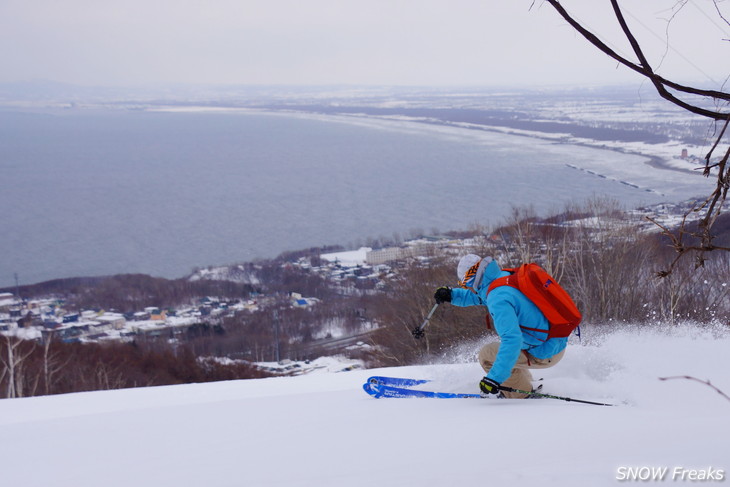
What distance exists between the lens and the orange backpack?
3.33m

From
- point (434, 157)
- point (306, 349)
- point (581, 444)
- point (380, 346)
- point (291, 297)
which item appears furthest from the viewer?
point (434, 157)

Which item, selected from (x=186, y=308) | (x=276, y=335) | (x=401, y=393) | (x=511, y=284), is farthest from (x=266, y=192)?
(x=511, y=284)

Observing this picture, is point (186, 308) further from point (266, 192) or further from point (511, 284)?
point (511, 284)

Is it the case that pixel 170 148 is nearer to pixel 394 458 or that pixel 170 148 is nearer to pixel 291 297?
pixel 291 297

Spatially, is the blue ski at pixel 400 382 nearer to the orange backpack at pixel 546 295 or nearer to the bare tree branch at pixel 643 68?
the orange backpack at pixel 546 295

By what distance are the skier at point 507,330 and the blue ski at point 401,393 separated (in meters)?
0.24

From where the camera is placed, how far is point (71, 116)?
554 ft

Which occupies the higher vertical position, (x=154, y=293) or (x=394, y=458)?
(x=394, y=458)

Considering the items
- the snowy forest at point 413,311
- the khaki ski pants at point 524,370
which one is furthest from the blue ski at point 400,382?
the snowy forest at point 413,311

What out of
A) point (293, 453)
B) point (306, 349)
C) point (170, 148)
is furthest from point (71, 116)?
point (293, 453)

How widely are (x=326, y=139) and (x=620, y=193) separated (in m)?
61.1

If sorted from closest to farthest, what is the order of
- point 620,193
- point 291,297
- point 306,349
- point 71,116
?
point 306,349, point 291,297, point 620,193, point 71,116

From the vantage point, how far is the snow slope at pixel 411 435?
221 centimetres

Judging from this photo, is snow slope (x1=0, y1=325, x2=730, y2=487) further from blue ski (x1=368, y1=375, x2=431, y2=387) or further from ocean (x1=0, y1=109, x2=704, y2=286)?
ocean (x1=0, y1=109, x2=704, y2=286)
